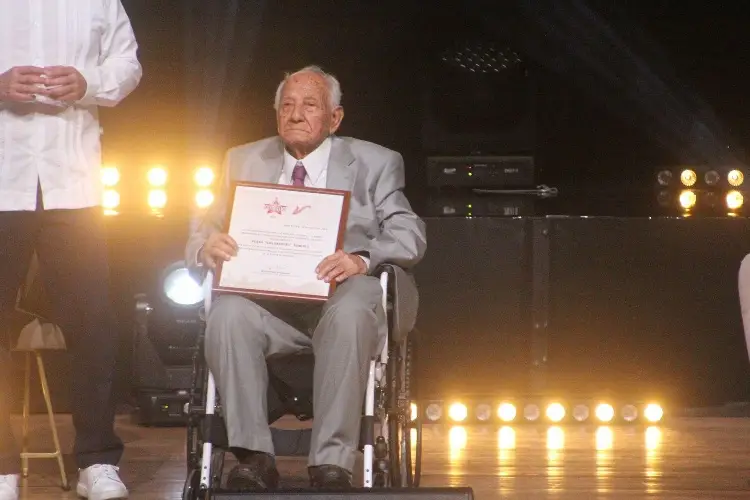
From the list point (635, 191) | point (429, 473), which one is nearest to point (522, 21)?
point (635, 191)

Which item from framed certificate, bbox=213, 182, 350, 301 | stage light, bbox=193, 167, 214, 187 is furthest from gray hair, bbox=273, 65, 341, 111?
stage light, bbox=193, 167, 214, 187

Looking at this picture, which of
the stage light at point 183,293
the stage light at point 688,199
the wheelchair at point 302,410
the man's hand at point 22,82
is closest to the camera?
the wheelchair at point 302,410

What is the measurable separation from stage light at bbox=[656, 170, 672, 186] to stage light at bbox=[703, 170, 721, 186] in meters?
0.18

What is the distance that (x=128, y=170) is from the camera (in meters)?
5.34

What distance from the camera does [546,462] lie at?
13.4 feet

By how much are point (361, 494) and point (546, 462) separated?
5.23ft

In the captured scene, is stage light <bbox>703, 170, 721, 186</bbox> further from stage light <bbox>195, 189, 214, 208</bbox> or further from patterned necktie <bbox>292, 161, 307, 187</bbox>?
patterned necktie <bbox>292, 161, 307, 187</bbox>

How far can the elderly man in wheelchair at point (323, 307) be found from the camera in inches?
115

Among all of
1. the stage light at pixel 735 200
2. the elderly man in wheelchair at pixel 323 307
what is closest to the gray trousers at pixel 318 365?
the elderly man in wheelchair at pixel 323 307

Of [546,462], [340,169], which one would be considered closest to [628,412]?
[546,462]

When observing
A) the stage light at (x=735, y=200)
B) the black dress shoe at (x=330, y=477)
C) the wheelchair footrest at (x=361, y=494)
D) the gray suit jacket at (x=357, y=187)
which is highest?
the stage light at (x=735, y=200)

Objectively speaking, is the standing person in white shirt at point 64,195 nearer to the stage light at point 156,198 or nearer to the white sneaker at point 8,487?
the white sneaker at point 8,487

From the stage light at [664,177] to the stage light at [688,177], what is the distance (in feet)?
0.21

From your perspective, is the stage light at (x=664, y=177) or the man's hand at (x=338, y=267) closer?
the man's hand at (x=338, y=267)
